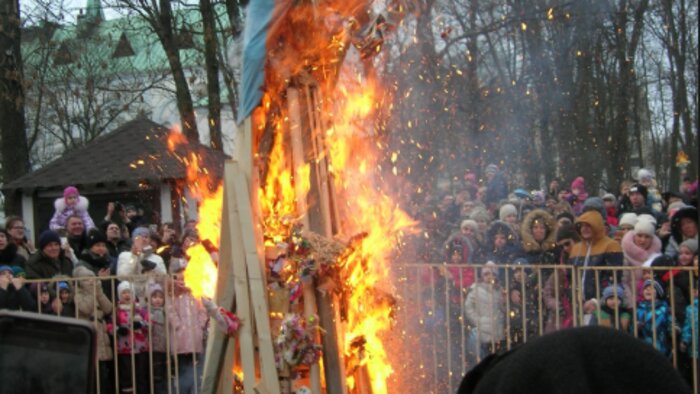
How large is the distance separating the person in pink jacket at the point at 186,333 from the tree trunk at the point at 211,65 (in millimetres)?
9629

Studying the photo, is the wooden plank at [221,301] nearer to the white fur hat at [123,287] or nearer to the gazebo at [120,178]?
the white fur hat at [123,287]

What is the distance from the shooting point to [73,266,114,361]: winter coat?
25.9ft

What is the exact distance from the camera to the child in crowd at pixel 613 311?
24.0 ft

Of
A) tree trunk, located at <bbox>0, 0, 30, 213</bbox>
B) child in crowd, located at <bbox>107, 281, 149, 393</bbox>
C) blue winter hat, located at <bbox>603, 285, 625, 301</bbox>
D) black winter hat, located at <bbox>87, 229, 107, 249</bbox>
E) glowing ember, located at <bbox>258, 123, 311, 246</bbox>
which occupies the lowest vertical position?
child in crowd, located at <bbox>107, 281, 149, 393</bbox>

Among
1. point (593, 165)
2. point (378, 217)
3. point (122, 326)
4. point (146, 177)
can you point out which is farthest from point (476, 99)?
point (378, 217)

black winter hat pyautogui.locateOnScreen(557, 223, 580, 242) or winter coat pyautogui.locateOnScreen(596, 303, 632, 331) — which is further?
black winter hat pyautogui.locateOnScreen(557, 223, 580, 242)

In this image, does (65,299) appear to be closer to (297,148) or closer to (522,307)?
(297,148)

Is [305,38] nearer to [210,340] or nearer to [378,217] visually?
[378,217]

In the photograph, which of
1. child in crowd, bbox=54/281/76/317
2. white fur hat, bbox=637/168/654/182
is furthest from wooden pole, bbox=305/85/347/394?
white fur hat, bbox=637/168/654/182

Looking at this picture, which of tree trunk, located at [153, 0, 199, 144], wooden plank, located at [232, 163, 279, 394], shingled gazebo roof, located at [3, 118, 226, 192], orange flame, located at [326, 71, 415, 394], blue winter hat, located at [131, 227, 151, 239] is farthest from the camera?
tree trunk, located at [153, 0, 199, 144]

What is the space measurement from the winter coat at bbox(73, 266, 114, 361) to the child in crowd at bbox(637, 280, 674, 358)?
4.14 m

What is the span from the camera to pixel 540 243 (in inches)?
383

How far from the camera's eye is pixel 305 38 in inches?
215

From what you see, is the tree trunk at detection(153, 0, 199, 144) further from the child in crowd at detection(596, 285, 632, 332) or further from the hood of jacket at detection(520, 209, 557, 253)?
the child in crowd at detection(596, 285, 632, 332)
